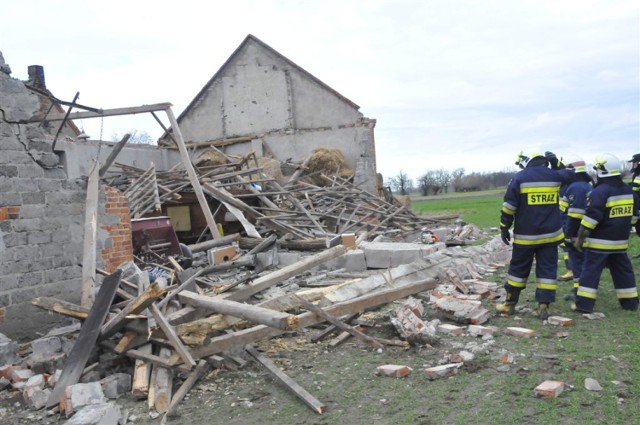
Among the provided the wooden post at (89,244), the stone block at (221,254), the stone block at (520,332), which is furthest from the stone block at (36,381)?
the stone block at (221,254)

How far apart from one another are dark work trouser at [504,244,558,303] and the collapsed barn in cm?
66

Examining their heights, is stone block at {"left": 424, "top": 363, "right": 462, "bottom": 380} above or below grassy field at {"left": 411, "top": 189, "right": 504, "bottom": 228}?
below

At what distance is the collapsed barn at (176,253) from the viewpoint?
5.43m

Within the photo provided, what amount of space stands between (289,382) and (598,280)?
4.23 meters

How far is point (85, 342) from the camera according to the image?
17.8ft

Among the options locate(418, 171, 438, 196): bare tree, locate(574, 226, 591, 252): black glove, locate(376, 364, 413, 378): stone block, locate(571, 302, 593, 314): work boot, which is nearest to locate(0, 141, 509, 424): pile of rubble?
locate(376, 364, 413, 378): stone block

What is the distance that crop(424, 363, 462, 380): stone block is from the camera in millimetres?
4996

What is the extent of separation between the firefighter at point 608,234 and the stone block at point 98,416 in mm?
5518

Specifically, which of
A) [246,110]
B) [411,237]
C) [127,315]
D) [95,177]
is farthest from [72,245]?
[246,110]

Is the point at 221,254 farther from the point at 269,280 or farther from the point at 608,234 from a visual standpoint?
the point at 608,234

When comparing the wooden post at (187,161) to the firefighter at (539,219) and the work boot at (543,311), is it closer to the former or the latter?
the firefighter at (539,219)

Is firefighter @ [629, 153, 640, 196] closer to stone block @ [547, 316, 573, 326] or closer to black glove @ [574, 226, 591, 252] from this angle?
black glove @ [574, 226, 591, 252]

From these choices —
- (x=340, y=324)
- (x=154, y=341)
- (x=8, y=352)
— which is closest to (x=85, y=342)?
(x=154, y=341)

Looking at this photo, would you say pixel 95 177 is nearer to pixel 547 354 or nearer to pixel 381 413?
pixel 381 413
